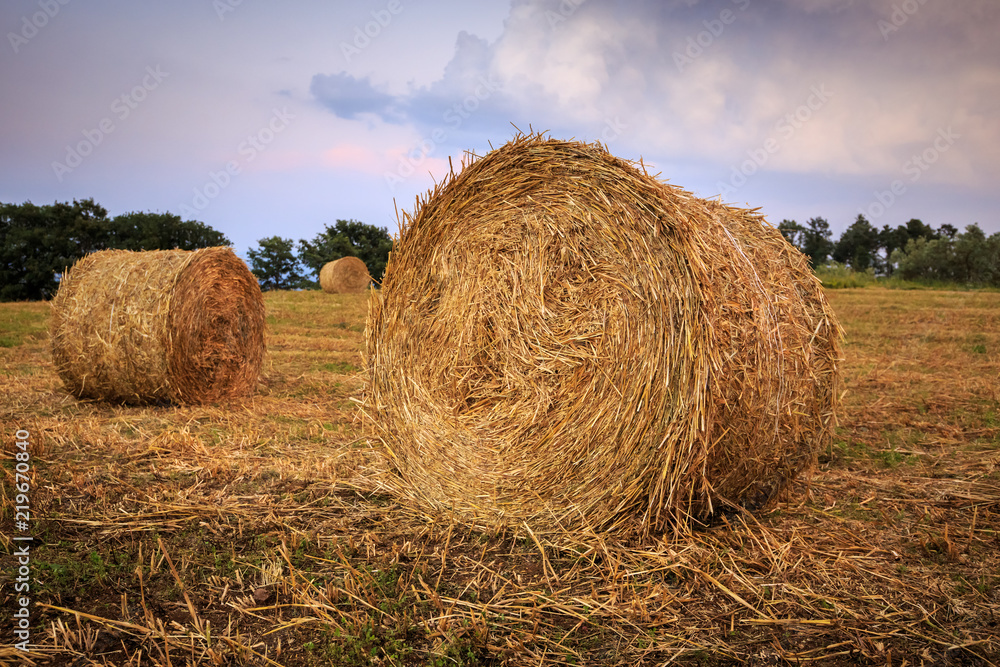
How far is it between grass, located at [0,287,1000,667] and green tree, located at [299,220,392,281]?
33.1 metres

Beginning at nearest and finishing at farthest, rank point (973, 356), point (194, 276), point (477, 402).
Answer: point (477, 402) < point (194, 276) < point (973, 356)

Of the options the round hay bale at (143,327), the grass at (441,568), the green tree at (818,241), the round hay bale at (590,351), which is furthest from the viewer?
the green tree at (818,241)

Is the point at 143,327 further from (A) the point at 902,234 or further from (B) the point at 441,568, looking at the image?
(A) the point at 902,234

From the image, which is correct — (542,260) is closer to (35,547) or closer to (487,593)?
(487,593)

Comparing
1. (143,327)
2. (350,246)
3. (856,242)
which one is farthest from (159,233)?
(856,242)

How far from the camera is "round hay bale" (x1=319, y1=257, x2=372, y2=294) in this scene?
24156mm

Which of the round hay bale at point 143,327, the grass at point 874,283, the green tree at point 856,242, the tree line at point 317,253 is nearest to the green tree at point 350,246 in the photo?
the tree line at point 317,253

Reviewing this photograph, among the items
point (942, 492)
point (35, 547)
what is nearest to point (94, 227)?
point (35, 547)

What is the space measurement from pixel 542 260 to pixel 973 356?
10.3 meters

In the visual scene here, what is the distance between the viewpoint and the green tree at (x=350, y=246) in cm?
3938

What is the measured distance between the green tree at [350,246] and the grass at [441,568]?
33.1 m

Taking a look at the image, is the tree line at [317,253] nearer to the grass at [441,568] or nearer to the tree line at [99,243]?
the tree line at [99,243]

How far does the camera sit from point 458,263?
5020 millimetres

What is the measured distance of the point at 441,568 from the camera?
3.82 metres
